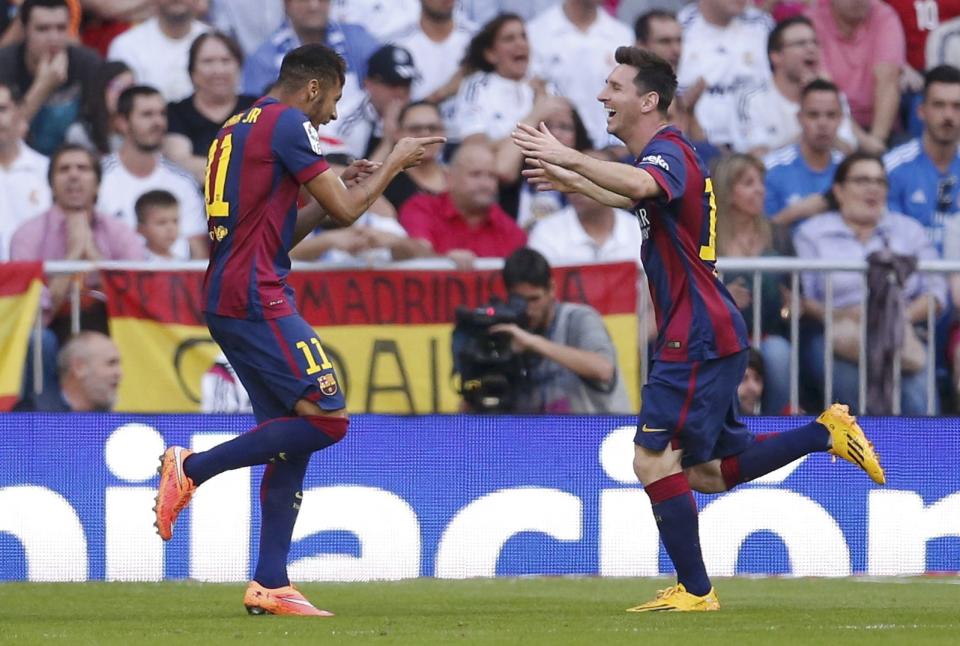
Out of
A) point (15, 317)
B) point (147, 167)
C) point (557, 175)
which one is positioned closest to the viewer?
point (557, 175)

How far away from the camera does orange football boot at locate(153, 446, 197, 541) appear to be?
23.7 feet

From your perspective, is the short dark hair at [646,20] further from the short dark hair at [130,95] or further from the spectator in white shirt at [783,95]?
the short dark hair at [130,95]

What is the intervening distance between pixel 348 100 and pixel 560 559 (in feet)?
14.6

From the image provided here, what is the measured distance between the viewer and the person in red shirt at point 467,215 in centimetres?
1178

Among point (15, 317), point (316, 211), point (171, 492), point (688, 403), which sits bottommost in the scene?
point (171, 492)

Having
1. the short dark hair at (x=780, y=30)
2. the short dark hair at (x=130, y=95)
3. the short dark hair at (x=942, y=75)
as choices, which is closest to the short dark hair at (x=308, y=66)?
the short dark hair at (x=130, y=95)

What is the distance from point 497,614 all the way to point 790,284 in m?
4.44

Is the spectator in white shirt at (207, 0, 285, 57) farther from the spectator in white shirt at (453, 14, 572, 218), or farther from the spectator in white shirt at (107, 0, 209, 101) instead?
the spectator in white shirt at (453, 14, 572, 218)

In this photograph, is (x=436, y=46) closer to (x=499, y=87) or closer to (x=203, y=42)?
(x=499, y=87)

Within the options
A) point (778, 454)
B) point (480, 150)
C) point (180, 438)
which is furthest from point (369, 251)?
point (778, 454)

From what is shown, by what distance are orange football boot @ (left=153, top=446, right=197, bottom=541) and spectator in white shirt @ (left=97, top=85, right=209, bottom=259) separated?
15.6ft

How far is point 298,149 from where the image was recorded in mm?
7105

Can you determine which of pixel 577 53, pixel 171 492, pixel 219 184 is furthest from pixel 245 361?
pixel 577 53

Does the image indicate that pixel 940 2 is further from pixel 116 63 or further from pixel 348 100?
pixel 116 63
